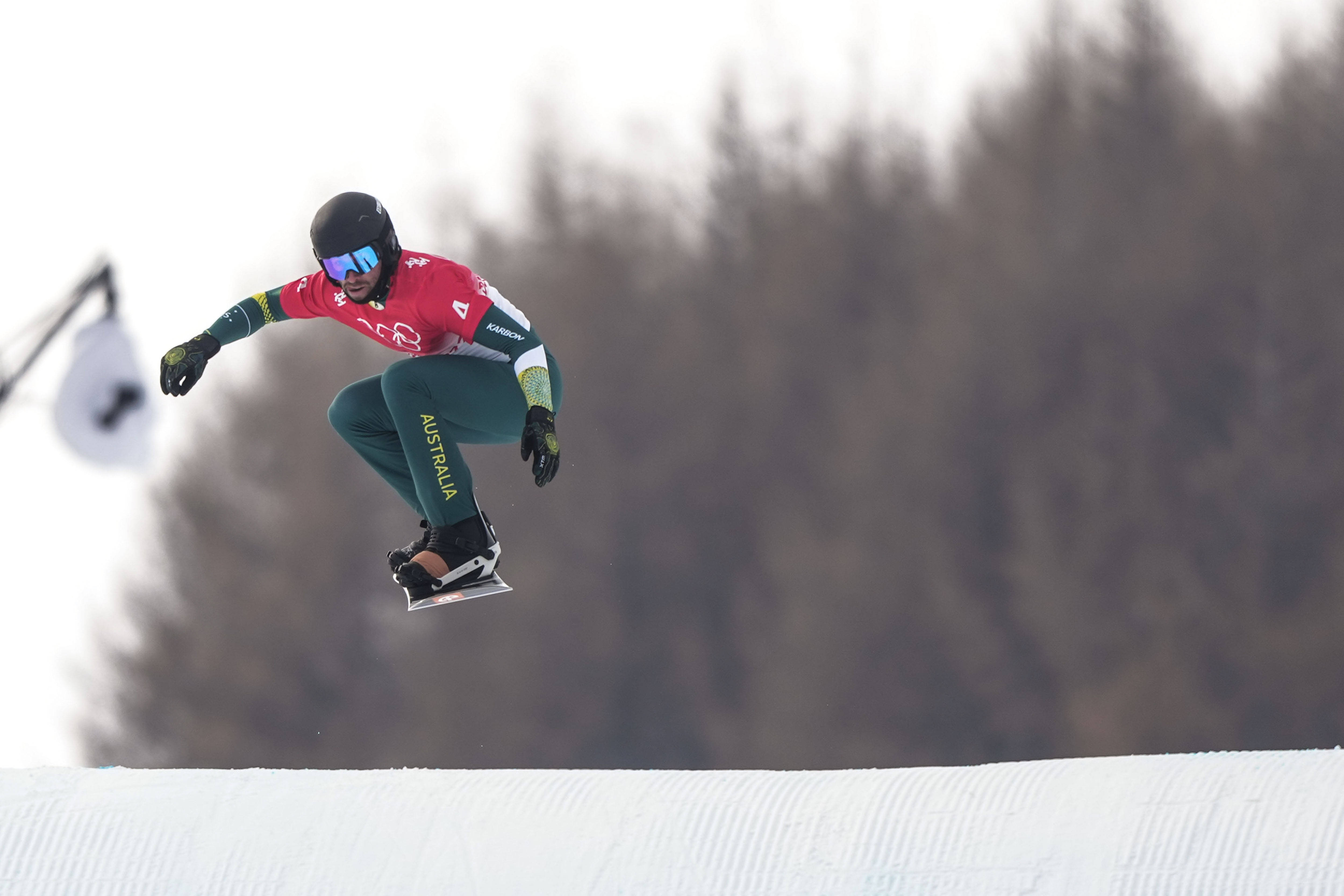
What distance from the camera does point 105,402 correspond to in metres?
9.13

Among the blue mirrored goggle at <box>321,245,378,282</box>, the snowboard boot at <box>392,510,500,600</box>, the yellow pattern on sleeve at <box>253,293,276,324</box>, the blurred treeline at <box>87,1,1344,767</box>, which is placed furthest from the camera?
the blurred treeline at <box>87,1,1344,767</box>

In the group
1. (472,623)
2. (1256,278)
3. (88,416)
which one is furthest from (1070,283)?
(88,416)

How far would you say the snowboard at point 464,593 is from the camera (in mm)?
6453

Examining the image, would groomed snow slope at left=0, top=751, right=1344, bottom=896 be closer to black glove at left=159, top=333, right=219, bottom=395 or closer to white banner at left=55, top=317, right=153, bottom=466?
black glove at left=159, top=333, right=219, bottom=395

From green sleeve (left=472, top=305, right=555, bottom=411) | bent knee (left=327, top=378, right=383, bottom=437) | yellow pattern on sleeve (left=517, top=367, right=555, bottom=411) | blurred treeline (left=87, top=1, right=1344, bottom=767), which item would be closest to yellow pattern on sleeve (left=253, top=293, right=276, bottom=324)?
bent knee (left=327, top=378, right=383, bottom=437)

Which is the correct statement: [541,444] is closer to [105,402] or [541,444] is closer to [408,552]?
[408,552]

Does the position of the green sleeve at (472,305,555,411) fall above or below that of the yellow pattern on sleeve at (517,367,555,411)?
above

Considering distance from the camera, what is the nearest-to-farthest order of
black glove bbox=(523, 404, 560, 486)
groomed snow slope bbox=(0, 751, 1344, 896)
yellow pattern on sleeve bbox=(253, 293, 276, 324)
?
groomed snow slope bbox=(0, 751, 1344, 896) < black glove bbox=(523, 404, 560, 486) < yellow pattern on sleeve bbox=(253, 293, 276, 324)

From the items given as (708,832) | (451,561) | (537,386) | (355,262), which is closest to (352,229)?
(355,262)

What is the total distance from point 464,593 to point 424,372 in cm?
87

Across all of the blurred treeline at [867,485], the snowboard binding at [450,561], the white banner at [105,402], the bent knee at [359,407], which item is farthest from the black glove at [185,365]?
the blurred treeline at [867,485]

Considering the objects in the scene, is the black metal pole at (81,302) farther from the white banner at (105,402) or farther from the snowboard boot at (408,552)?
the snowboard boot at (408,552)

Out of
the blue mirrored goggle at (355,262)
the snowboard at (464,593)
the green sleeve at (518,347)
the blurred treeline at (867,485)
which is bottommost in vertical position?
the blurred treeline at (867,485)

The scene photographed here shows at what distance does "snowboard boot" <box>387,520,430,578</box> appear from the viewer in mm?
6523
